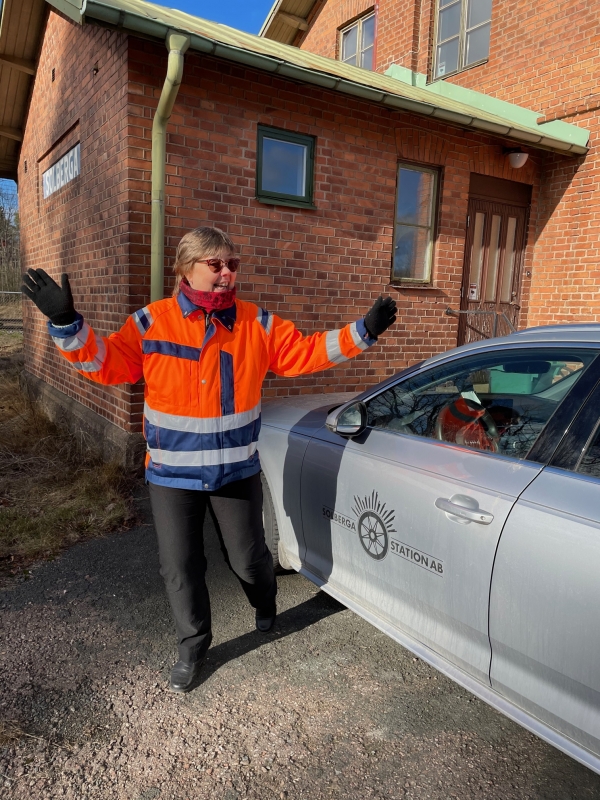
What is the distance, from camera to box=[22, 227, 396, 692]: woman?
2.30m

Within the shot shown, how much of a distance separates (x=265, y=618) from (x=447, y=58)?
9639 mm

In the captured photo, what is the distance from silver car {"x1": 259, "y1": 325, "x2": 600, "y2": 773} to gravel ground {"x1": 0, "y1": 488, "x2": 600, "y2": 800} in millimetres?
341

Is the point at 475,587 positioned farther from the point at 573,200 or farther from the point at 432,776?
the point at 573,200

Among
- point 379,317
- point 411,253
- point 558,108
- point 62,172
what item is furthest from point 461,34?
point 379,317

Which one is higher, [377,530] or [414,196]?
[414,196]

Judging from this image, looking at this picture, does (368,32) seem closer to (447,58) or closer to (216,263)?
(447,58)

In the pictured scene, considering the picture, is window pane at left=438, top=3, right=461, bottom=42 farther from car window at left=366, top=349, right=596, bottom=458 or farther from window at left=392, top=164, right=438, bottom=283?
car window at left=366, top=349, right=596, bottom=458

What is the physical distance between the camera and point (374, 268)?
6.29 metres

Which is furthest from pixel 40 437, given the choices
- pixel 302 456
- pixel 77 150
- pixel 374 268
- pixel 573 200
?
pixel 573 200

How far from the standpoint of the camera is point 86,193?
19.7ft

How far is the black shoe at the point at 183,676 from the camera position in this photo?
2.48m

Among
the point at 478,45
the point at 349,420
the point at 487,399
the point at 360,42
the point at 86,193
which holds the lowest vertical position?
the point at 349,420

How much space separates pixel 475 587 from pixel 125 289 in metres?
3.96

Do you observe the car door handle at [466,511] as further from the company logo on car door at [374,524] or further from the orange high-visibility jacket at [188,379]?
the orange high-visibility jacket at [188,379]
